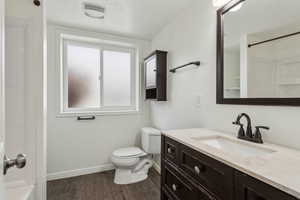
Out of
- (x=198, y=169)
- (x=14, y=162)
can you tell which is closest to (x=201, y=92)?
(x=198, y=169)

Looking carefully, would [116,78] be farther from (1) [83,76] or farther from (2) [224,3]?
(2) [224,3]

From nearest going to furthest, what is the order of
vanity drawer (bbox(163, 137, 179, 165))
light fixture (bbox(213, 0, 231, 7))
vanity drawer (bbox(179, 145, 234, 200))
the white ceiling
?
vanity drawer (bbox(179, 145, 234, 200)) < vanity drawer (bbox(163, 137, 179, 165)) < light fixture (bbox(213, 0, 231, 7)) < the white ceiling

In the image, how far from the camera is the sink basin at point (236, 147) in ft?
3.17

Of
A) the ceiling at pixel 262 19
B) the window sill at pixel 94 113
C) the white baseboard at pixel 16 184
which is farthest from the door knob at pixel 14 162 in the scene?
the window sill at pixel 94 113

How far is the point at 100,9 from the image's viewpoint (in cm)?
189

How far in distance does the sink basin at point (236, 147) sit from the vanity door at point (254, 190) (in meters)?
0.23

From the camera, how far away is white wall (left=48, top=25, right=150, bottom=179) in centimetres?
226

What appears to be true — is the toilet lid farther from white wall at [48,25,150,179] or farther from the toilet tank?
white wall at [48,25,150,179]

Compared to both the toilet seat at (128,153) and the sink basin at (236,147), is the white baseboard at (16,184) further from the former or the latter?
the sink basin at (236,147)

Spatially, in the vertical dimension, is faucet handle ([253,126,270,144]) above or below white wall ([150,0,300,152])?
below

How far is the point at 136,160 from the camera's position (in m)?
2.21

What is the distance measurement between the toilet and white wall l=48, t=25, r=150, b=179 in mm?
355

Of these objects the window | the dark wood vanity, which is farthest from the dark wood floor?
the window

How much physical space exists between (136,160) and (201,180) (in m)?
1.41
